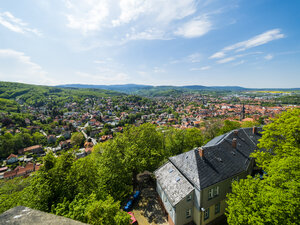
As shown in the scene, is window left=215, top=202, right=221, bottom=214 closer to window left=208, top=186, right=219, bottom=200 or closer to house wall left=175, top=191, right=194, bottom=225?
window left=208, top=186, right=219, bottom=200

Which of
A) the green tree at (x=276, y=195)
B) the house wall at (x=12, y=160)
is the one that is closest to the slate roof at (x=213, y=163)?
the green tree at (x=276, y=195)

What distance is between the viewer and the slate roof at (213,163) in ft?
48.6

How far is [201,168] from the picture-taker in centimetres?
1534

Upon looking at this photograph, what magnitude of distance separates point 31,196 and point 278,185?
21.1 meters

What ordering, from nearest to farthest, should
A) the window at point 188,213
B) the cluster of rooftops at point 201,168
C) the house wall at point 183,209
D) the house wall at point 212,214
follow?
the house wall at point 183,209, the cluster of rooftops at point 201,168, the house wall at point 212,214, the window at point 188,213

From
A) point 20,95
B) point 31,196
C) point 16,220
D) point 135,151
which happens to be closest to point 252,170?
point 135,151

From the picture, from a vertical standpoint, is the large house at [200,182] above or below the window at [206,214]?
above

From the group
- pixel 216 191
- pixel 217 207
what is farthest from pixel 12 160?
pixel 216 191

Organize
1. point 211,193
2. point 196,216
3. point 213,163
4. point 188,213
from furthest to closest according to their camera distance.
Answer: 1. point 213,163
2. point 188,213
3. point 196,216
4. point 211,193

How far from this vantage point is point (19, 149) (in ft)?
239

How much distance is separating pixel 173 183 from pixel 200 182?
3408 mm

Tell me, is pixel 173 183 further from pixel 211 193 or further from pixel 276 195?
pixel 276 195

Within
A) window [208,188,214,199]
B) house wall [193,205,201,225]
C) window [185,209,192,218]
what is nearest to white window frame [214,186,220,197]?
window [208,188,214,199]

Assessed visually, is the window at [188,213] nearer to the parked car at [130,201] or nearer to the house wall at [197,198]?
the house wall at [197,198]
